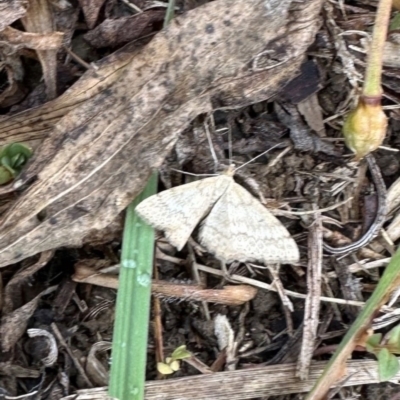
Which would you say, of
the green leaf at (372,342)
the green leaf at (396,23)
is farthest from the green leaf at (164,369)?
the green leaf at (396,23)

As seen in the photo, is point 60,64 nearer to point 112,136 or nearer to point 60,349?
point 112,136

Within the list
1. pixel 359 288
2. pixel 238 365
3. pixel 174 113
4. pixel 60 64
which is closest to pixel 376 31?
pixel 174 113

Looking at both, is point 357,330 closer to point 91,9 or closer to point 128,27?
point 128,27

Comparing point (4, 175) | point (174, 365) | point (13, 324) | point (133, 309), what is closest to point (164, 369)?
point (174, 365)

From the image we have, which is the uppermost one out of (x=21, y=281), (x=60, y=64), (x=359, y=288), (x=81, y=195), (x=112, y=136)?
(x=60, y=64)

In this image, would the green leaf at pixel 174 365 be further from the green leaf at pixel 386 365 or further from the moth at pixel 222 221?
the green leaf at pixel 386 365

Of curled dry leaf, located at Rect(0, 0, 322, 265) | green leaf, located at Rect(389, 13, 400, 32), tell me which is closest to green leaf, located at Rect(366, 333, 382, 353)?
curled dry leaf, located at Rect(0, 0, 322, 265)
